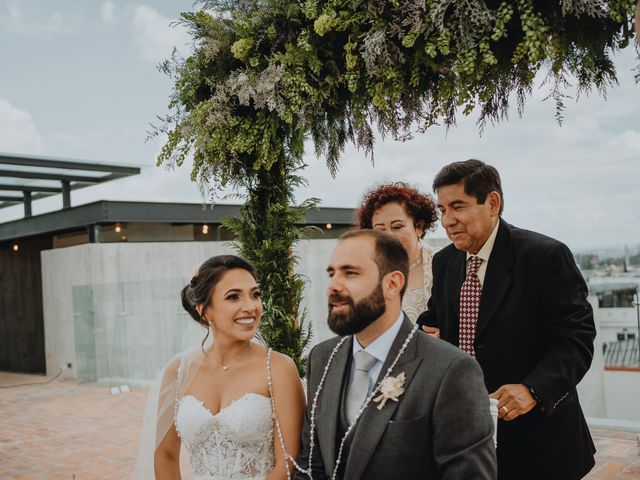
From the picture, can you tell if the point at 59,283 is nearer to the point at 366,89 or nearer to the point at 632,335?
the point at 632,335

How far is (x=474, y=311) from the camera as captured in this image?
308 cm

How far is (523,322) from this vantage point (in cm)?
291

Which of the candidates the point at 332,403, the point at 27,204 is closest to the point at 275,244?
the point at 332,403

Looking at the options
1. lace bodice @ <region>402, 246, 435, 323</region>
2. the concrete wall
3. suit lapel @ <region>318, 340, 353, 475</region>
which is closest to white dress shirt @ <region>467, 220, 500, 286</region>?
suit lapel @ <region>318, 340, 353, 475</region>

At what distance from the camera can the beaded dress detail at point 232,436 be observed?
11.2ft

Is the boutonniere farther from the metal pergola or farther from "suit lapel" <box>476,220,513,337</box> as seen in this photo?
the metal pergola

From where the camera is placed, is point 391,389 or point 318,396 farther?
point 318,396

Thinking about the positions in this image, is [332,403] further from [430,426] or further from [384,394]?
[430,426]

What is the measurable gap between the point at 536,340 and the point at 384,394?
942mm

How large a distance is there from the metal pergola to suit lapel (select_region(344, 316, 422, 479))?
13.4 metres

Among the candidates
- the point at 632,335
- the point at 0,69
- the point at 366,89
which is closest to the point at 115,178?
the point at 0,69

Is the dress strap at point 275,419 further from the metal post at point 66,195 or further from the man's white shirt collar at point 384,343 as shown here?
the metal post at point 66,195

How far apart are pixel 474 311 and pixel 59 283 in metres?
15.4

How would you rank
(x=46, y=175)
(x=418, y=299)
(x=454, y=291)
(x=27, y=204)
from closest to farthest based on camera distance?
(x=454, y=291)
(x=418, y=299)
(x=46, y=175)
(x=27, y=204)
